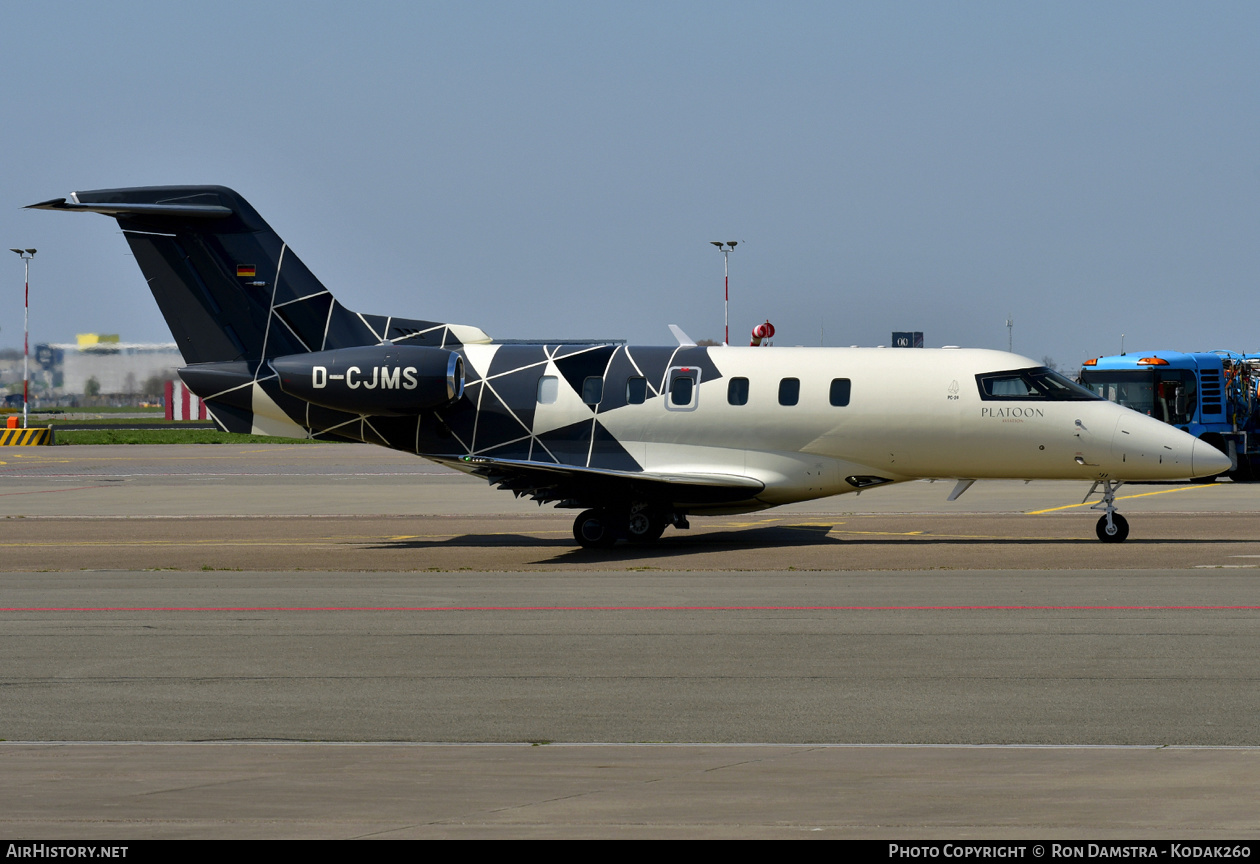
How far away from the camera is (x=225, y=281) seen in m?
22.8

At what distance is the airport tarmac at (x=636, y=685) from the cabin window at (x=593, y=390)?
2.69 meters

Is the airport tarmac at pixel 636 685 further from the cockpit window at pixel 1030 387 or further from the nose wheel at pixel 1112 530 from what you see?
the cockpit window at pixel 1030 387

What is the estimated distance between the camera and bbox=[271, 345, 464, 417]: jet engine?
2178 cm

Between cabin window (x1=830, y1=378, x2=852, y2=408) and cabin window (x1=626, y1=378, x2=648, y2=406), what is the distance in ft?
10.5

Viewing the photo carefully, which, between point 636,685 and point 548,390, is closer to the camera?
point 636,685

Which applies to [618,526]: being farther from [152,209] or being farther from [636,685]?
[636,685]

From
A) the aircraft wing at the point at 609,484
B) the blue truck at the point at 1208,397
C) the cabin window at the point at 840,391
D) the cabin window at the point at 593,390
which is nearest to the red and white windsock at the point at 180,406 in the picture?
the blue truck at the point at 1208,397

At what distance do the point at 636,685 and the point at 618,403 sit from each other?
11992 millimetres

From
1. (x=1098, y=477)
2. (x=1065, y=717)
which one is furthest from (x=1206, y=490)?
(x=1065, y=717)

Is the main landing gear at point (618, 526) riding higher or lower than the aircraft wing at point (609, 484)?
lower

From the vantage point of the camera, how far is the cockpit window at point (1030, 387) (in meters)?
21.7

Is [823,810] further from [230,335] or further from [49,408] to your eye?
[49,408]

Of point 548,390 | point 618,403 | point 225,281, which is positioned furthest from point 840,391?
point 225,281

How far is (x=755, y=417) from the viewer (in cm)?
2200
